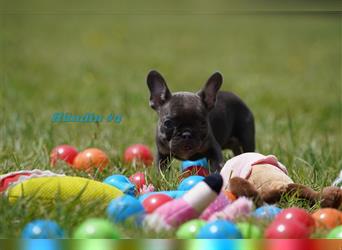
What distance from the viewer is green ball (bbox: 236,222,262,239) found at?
8.39ft

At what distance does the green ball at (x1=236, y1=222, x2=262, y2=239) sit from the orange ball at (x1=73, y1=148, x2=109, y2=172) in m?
1.64

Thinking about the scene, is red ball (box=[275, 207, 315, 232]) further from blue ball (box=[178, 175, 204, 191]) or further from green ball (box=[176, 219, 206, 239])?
blue ball (box=[178, 175, 204, 191])

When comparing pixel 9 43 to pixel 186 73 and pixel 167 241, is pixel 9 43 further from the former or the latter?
pixel 167 241

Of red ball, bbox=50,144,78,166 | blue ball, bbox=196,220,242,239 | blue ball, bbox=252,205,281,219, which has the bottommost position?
red ball, bbox=50,144,78,166

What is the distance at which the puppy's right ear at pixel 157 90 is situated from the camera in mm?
3881

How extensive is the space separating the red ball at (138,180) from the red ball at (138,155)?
0.63 metres

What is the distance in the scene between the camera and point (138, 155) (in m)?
4.57

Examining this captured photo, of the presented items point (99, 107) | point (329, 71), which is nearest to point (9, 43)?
point (99, 107)

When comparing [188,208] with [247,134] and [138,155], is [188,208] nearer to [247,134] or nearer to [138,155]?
[247,134]

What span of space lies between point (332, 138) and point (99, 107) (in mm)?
2193

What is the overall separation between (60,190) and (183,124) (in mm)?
1035

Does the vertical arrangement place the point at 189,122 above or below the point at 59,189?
above

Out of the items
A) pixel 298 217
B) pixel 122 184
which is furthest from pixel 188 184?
pixel 298 217

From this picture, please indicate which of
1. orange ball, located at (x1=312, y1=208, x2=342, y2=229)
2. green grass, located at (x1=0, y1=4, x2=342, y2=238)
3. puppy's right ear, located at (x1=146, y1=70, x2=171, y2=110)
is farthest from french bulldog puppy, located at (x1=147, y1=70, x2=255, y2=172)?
orange ball, located at (x1=312, y1=208, x2=342, y2=229)
